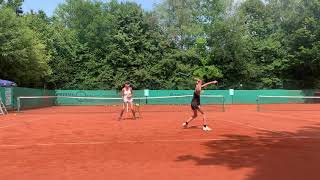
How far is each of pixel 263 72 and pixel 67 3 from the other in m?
33.7

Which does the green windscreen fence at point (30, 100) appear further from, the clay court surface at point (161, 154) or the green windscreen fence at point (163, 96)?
the clay court surface at point (161, 154)

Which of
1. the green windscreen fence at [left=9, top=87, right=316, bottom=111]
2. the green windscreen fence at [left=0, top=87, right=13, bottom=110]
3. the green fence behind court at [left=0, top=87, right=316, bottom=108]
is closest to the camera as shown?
the green windscreen fence at [left=0, top=87, right=13, bottom=110]

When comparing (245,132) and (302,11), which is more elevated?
(302,11)

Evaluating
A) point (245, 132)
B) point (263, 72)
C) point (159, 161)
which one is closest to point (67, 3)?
point (263, 72)

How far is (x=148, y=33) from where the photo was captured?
58.9 meters

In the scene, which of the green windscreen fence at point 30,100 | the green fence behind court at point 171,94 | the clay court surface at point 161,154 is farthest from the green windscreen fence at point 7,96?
the clay court surface at point 161,154

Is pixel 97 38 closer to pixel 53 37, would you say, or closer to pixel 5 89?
pixel 53 37

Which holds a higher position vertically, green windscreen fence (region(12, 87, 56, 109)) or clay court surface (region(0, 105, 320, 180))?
green windscreen fence (region(12, 87, 56, 109))

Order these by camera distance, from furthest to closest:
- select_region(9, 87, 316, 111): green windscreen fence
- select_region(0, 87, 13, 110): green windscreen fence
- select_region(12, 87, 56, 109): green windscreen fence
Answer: select_region(9, 87, 316, 111): green windscreen fence → select_region(12, 87, 56, 109): green windscreen fence → select_region(0, 87, 13, 110): green windscreen fence

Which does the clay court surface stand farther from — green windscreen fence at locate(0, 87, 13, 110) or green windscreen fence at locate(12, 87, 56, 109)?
green windscreen fence at locate(12, 87, 56, 109)

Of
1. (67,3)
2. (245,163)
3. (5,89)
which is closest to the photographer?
(245,163)

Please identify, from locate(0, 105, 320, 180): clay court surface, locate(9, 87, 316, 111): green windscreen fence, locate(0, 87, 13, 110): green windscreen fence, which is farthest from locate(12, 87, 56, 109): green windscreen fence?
locate(0, 105, 320, 180): clay court surface

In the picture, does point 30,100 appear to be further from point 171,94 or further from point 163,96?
point 171,94

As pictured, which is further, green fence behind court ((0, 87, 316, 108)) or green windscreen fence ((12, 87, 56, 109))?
green fence behind court ((0, 87, 316, 108))
